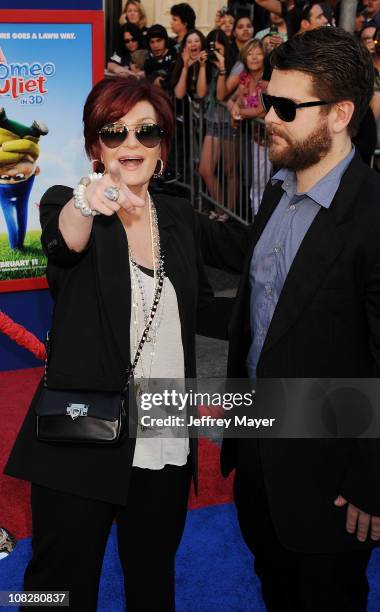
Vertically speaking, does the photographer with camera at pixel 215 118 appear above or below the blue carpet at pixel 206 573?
above

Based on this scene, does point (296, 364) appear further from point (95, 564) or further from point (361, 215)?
point (95, 564)

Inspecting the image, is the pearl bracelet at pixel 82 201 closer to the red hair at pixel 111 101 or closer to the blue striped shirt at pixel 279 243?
A: the red hair at pixel 111 101

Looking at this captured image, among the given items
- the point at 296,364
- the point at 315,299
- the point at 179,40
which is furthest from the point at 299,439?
the point at 179,40

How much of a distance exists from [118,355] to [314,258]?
68cm

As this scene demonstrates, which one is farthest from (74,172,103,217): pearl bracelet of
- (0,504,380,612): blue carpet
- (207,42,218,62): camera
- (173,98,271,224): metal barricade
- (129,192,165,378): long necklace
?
(207,42,218,62): camera

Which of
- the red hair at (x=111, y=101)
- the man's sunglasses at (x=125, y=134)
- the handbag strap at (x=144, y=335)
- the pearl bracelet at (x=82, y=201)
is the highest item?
the red hair at (x=111, y=101)

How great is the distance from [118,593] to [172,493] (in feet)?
3.47

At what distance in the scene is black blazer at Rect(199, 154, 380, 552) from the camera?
2.43 metres

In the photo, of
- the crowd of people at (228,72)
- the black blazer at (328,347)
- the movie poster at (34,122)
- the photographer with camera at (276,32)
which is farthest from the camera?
the photographer with camera at (276,32)

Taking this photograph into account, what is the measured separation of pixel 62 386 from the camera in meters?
2.54

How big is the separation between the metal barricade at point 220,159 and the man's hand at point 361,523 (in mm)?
5657

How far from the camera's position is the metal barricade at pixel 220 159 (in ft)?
26.7
